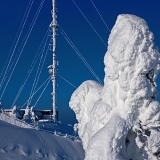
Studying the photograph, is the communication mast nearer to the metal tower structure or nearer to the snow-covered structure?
the metal tower structure

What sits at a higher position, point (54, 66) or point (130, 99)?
point (130, 99)

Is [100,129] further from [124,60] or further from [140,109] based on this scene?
[124,60]

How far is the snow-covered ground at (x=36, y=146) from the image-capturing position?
31.9ft

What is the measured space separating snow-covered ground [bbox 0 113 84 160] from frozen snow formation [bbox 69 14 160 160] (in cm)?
643

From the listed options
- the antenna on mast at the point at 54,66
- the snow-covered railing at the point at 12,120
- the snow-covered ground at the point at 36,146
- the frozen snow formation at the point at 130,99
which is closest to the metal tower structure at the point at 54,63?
the antenna on mast at the point at 54,66

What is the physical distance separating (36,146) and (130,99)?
25.0 feet

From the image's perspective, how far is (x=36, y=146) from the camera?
1059 centimetres

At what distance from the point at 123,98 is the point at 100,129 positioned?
458 millimetres

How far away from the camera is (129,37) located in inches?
140

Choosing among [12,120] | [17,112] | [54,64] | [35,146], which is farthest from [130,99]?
[54,64]

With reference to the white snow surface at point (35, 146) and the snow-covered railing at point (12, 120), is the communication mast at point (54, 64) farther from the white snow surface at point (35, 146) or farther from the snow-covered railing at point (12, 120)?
the white snow surface at point (35, 146)

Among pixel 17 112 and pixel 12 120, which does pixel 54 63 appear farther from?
pixel 12 120

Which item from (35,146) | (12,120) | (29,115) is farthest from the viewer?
(29,115)

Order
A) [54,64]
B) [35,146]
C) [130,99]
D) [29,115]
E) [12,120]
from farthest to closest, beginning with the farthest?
[54,64] < [29,115] < [12,120] < [35,146] < [130,99]
